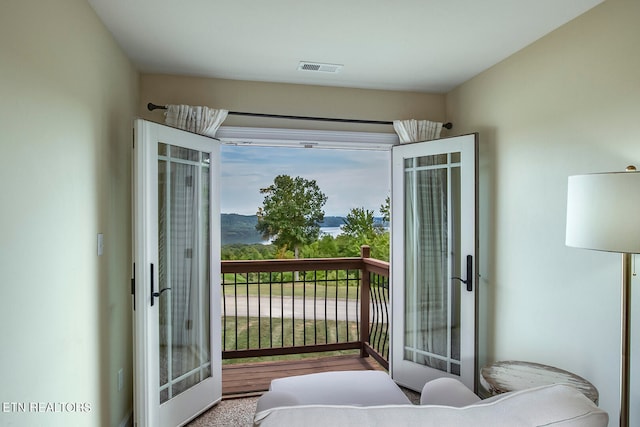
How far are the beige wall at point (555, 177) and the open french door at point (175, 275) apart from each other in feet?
6.86

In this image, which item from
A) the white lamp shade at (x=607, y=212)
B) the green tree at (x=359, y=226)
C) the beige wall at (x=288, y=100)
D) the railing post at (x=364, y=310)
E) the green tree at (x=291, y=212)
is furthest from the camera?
the green tree at (x=359, y=226)

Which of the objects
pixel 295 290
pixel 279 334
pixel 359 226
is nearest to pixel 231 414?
pixel 279 334

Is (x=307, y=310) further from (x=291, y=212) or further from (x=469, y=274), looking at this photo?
(x=469, y=274)

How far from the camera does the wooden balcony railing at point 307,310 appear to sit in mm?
3836

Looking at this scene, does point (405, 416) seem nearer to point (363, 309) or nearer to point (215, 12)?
point (215, 12)

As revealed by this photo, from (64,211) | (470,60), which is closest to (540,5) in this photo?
(470,60)

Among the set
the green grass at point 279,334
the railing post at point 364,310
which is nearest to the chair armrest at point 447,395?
the railing post at point 364,310

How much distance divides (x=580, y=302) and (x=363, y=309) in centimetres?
221

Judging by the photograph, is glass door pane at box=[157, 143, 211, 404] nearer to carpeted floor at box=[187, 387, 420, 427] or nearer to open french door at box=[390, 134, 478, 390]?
carpeted floor at box=[187, 387, 420, 427]

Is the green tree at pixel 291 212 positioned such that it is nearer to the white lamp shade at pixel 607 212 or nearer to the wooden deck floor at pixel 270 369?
the wooden deck floor at pixel 270 369

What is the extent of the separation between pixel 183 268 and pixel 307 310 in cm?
227

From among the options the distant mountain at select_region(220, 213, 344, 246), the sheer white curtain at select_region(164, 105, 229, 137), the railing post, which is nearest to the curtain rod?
the sheer white curtain at select_region(164, 105, 229, 137)

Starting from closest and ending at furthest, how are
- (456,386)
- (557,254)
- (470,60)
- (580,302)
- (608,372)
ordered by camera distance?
(456,386), (608,372), (580,302), (557,254), (470,60)

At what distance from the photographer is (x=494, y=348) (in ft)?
9.45
